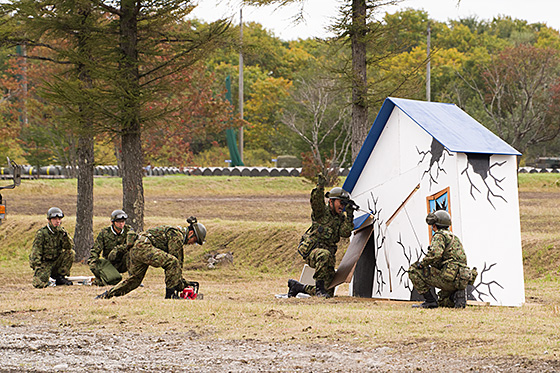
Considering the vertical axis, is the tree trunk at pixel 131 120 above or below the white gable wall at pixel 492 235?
above

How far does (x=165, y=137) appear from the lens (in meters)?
31.0

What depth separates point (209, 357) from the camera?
6590 millimetres

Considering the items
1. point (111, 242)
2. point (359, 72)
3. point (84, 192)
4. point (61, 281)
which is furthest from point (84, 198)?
point (359, 72)

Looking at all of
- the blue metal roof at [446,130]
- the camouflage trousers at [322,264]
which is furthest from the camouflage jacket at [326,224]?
the blue metal roof at [446,130]

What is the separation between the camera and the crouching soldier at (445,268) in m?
9.17

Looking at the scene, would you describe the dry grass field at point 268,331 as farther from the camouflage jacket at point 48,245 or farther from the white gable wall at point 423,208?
the white gable wall at point 423,208

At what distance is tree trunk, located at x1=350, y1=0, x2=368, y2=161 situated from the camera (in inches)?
650

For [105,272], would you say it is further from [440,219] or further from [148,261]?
[440,219]

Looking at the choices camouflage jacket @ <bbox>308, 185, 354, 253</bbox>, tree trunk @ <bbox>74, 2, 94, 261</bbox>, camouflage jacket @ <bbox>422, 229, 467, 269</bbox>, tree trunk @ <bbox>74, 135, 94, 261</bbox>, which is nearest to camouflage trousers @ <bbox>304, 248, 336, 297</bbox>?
camouflage jacket @ <bbox>308, 185, 354, 253</bbox>

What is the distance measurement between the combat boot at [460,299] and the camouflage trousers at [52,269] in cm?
792

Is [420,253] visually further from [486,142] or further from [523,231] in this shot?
[523,231]

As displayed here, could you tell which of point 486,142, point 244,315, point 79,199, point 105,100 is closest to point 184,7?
point 105,100

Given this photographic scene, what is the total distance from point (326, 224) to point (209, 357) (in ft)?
18.0

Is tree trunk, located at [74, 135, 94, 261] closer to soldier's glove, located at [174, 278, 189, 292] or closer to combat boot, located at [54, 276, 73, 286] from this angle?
combat boot, located at [54, 276, 73, 286]
